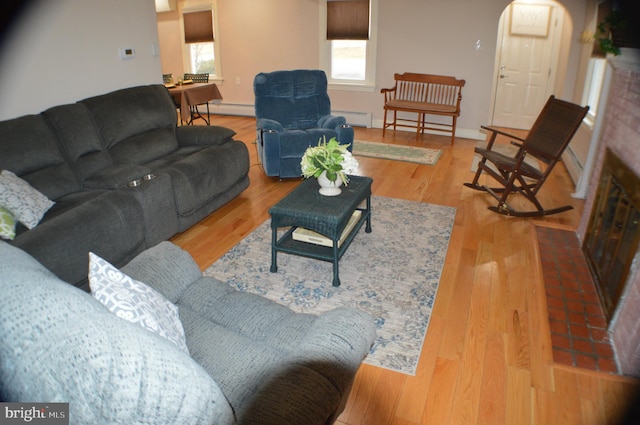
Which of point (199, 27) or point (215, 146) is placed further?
point (199, 27)

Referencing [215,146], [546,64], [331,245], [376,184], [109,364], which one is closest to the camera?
[109,364]

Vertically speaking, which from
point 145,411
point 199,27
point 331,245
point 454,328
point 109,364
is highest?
point 199,27

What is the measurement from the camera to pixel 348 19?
6617 millimetres

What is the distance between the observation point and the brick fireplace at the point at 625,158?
210 centimetres

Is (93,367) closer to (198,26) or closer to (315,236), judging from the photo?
(315,236)

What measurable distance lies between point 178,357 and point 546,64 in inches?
286

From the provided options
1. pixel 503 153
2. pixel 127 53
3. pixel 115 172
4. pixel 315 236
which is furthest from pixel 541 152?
pixel 127 53

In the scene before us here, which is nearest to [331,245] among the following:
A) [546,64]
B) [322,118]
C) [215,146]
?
[215,146]

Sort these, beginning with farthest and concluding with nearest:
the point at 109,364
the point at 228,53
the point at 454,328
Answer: the point at 228,53, the point at 454,328, the point at 109,364

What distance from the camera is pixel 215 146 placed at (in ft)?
13.2

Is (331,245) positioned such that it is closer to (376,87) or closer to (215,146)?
(215,146)

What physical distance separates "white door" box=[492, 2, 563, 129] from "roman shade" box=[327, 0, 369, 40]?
2.03m

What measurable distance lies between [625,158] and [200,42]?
7.02 metres

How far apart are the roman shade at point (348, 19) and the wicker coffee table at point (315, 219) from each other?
4380 mm
